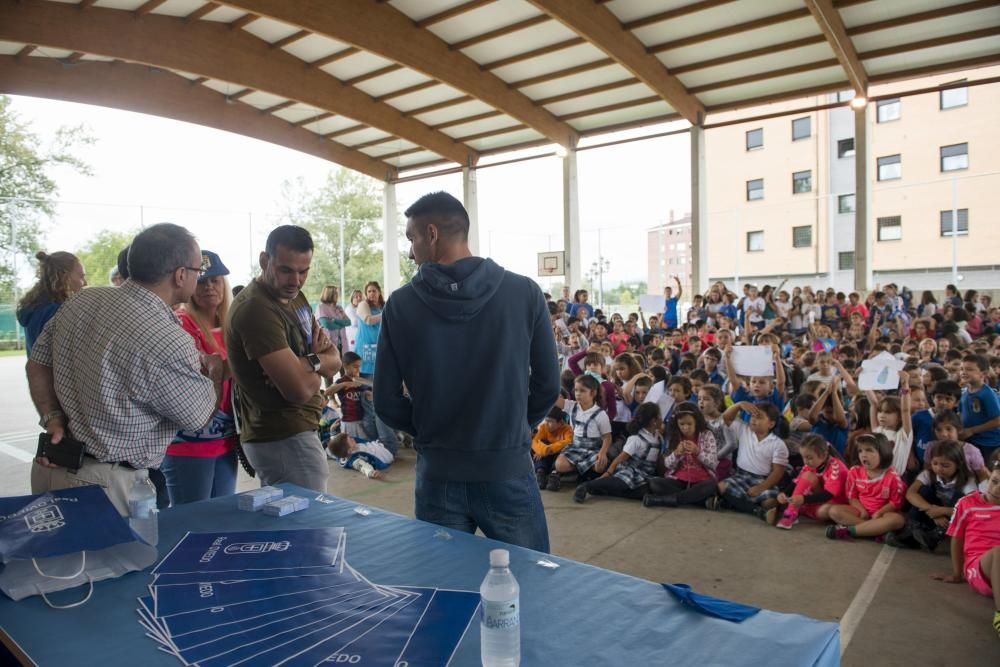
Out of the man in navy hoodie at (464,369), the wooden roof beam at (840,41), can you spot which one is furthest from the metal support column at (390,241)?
the man in navy hoodie at (464,369)

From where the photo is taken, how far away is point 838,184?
2380 centimetres

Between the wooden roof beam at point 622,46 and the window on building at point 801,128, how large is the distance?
505 inches

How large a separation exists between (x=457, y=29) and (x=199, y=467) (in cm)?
1117

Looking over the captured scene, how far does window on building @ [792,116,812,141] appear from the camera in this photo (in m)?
24.0

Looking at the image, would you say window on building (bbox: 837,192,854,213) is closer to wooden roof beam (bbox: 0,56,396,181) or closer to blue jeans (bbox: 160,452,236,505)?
wooden roof beam (bbox: 0,56,396,181)

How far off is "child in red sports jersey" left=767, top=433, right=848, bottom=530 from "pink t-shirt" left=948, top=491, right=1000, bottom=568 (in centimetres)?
93

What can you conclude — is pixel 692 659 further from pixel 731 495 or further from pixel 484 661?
pixel 731 495

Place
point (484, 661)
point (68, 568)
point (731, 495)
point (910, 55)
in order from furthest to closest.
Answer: point (910, 55)
point (731, 495)
point (68, 568)
point (484, 661)

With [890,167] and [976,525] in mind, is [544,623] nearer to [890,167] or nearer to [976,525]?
[976,525]

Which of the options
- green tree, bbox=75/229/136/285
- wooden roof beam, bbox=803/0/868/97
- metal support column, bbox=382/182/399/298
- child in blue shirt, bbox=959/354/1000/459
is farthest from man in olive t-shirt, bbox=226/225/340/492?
metal support column, bbox=382/182/399/298

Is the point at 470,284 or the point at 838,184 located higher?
the point at 838,184

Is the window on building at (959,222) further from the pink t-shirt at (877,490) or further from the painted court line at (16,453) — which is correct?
the painted court line at (16,453)

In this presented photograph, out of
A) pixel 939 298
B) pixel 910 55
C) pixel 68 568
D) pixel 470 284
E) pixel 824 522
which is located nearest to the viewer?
pixel 68 568

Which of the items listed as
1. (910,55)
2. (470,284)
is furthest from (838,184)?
(470,284)
